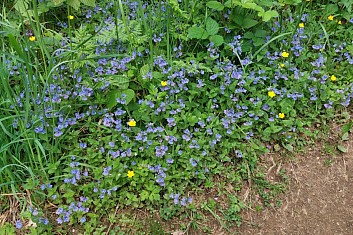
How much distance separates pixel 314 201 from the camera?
2643mm

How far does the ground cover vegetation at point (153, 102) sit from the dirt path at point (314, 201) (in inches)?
5.6

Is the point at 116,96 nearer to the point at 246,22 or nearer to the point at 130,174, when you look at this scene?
the point at 130,174

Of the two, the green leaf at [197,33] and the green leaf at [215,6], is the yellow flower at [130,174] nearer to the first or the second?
the green leaf at [197,33]

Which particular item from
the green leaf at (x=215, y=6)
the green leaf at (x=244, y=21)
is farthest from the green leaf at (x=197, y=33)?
the green leaf at (x=244, y=21)

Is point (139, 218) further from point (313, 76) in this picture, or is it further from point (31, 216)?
point (313, 76)

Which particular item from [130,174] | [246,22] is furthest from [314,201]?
[246,22]

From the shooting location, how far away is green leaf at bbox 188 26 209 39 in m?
2.91

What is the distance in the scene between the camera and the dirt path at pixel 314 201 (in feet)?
8.29

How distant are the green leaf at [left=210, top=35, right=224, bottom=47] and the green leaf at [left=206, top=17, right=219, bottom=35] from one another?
0.09 ft

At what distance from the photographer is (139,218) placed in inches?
98.0

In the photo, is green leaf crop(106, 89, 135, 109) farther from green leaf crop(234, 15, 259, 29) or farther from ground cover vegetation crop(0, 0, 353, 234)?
green leaf crop(234, 15, 259, 29)

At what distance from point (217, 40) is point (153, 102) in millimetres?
628

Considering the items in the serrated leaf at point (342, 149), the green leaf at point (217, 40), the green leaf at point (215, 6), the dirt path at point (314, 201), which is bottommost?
the dirt path at point (314, 201)

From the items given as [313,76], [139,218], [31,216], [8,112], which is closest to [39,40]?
[8,112]
